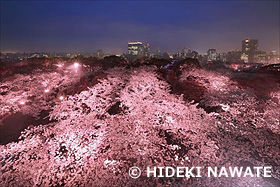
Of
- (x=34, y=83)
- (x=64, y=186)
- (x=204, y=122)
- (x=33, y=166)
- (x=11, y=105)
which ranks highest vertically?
(x=34, y=83)

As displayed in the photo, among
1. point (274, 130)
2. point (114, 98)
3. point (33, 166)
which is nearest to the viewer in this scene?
point (33, 166)

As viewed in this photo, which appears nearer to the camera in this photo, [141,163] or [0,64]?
[141,163]

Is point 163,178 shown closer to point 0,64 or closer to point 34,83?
point 34,83

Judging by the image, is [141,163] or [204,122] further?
[204,122]

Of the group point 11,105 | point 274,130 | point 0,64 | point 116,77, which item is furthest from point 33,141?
point 274,130

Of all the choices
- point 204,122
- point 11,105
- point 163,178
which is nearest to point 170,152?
point 163,178

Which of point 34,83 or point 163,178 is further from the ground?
point 34,83

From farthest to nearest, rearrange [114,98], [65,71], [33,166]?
[65,71], [114,98], [33,166]

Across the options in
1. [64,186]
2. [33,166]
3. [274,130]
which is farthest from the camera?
[274,130]

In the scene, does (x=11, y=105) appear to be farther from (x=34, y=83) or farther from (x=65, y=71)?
(x=65, y=71)
